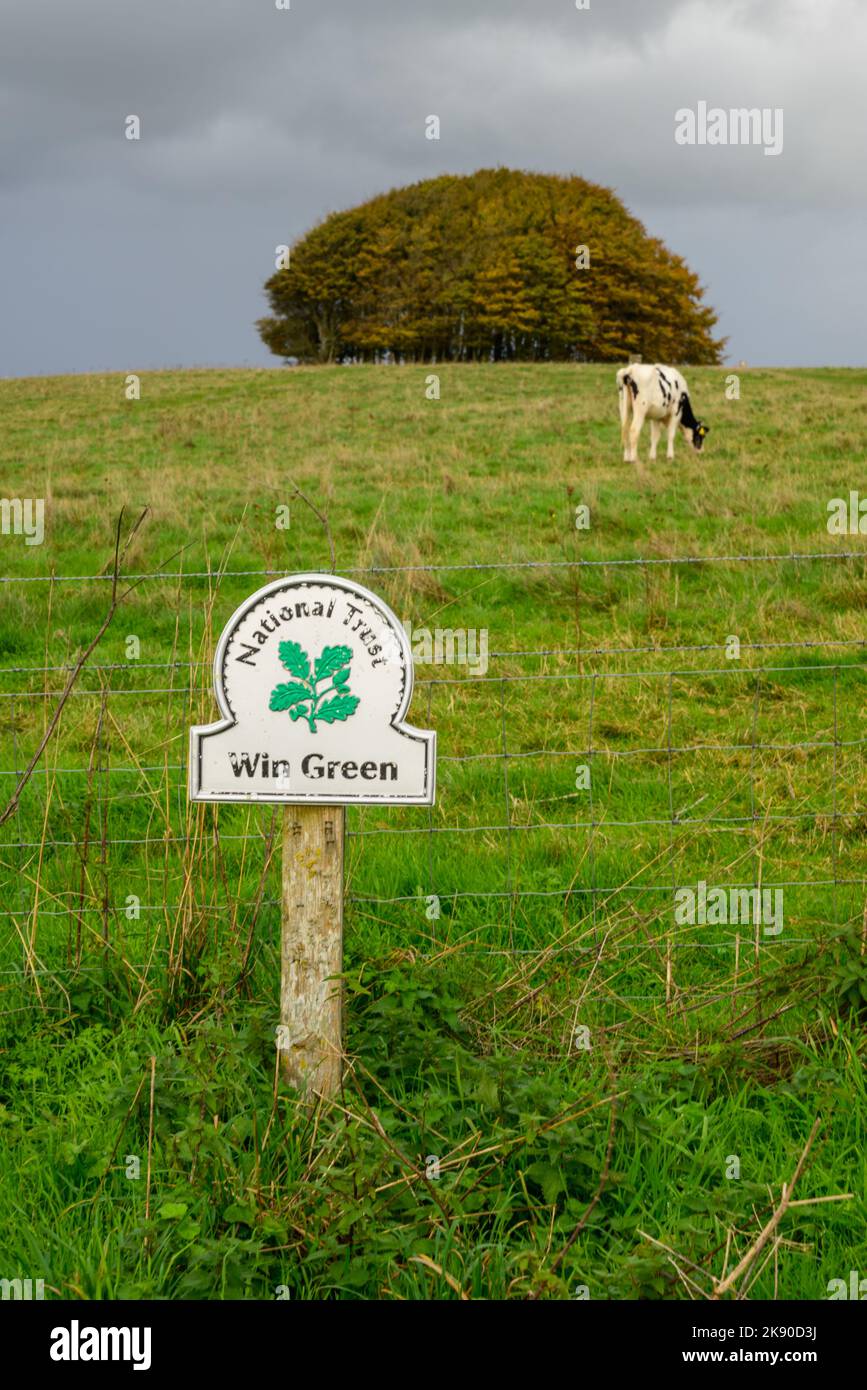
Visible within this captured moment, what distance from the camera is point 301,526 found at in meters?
12.6

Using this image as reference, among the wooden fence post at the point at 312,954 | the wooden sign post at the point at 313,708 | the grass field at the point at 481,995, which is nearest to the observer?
the grass field at the point at 481,995

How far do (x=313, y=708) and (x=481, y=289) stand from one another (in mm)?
57388

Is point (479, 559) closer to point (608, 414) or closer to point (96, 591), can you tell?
point (96, 591)

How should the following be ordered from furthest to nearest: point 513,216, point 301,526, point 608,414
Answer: point 513,216
point 608,414
point 301,526

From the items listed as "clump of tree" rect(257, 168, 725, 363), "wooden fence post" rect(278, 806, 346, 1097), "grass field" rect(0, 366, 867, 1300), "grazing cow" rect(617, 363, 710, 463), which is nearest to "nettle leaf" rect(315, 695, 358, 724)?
"wooden fence post" rect(278, 806, 346, 1097)

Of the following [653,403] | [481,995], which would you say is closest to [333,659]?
[481,995]

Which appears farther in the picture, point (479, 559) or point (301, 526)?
point (301, 526)

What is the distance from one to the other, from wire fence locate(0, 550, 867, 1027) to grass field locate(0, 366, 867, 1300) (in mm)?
24

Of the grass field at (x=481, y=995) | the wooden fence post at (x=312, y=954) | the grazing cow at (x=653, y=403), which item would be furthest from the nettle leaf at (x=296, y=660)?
the grazing cow at (x=653, y=403)

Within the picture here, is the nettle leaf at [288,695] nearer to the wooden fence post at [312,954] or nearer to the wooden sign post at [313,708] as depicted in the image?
the wooden sign post at [313,708]

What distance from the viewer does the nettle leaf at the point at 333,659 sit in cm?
314

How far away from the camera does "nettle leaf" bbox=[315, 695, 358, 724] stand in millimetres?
3125
